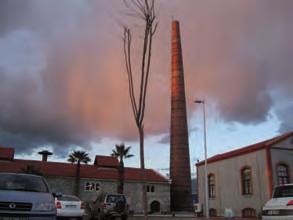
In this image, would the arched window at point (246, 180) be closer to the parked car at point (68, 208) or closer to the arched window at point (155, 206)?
the parked car at point (68, 208)

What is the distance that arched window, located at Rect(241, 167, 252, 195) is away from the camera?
2811cm

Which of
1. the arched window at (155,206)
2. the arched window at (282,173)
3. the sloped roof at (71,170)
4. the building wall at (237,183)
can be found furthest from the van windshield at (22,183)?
the arched window at (155,206)

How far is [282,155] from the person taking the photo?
87.1 feet

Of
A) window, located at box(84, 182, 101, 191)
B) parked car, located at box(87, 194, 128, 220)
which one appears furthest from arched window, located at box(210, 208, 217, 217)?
window, located at box(84, 182, 101, 191)

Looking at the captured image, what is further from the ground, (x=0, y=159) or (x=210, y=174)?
(x=0, y=159)

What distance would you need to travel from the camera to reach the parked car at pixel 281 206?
11.2m

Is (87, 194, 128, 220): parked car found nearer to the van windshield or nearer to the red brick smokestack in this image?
the van windshield

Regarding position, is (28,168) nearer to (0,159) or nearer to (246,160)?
(0,159)

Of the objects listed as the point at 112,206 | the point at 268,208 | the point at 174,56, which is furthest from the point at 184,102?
the point at 268,208

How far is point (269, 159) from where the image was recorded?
26.0 m

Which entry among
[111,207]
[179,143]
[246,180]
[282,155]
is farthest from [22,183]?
[179,143]

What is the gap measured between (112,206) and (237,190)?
13270 mm

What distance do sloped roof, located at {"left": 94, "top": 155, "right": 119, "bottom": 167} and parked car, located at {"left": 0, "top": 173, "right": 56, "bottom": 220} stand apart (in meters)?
50.0

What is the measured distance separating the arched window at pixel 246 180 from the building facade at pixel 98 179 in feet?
85.5
